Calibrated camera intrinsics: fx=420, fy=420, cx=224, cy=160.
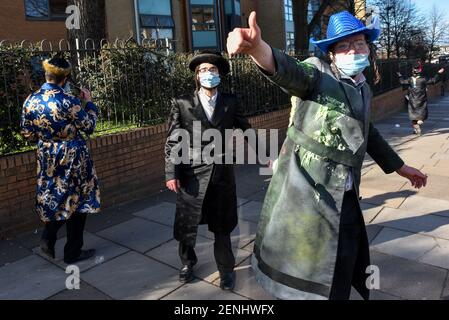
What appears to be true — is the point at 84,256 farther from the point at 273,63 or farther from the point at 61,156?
the point at 273,63

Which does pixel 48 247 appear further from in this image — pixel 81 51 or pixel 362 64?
pixel 362 64

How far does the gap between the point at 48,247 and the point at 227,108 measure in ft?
6.93

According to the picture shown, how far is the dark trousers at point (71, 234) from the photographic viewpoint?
12.5 feet

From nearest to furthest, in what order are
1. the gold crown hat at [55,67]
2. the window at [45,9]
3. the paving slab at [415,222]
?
the gold crown hat at [55,67] → the paving slab at [415,222] → the window at [45,9]

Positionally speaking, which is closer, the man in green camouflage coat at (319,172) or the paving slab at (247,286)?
the man in green camouflage coat at (319,172)

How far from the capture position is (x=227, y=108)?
3.34 m

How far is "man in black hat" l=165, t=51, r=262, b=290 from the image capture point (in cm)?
324

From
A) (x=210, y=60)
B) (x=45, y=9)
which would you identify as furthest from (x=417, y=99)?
(x=45, y=9)

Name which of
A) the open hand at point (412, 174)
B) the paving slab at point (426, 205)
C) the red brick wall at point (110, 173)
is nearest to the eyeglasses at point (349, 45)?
the open hand at point (412, 174)

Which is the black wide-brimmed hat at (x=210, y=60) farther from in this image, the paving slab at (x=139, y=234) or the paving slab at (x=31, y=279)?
the paving slab at (x=31, y=279)

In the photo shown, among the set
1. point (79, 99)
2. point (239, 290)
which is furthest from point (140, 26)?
point (239, 290)

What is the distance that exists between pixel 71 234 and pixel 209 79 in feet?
6.25

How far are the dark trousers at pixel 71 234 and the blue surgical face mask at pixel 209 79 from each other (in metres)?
1.68

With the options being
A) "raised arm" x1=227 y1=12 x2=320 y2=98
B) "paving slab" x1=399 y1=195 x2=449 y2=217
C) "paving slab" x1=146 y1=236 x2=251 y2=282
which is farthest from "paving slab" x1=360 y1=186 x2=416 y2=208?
"raised arm" x1=227 y1=12 x2=320 y2=98
